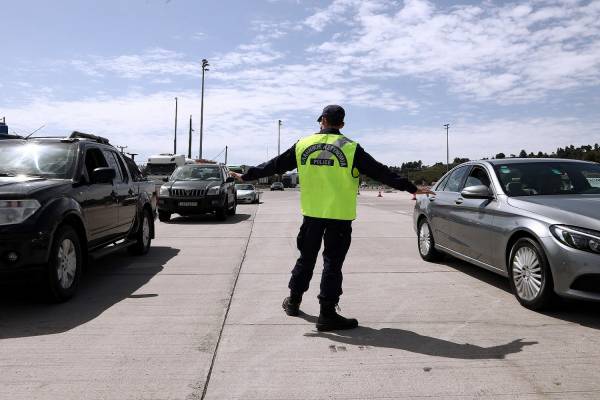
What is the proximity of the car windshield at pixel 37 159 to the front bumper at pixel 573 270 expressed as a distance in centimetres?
493

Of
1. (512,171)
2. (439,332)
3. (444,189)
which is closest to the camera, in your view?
(439,332)

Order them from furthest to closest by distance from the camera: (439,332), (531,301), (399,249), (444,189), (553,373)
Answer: (399,249) → (444,189) → (531,301) → (439,332) → (553,373)

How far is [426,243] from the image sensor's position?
7727 mm

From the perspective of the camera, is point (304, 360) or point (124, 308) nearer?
point (304, 360)

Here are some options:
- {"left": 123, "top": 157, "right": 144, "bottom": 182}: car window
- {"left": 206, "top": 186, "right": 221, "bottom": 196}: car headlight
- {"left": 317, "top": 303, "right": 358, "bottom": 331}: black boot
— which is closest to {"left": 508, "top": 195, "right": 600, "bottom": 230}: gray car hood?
{"left": 317, "top": 303, "right": 358, "bottom": 331}: black boot

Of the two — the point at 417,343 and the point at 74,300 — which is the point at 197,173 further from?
the point at 417,343

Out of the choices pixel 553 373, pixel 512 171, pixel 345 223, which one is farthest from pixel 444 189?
pixel 553 373

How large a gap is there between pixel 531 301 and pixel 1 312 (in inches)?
193

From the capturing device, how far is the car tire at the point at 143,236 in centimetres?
811

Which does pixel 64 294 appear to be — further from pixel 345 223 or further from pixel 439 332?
pixel 439 332

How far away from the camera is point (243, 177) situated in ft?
16.1

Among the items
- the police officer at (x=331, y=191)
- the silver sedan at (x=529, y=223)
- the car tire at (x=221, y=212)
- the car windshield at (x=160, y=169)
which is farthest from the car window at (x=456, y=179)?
the car windshield at (x=160, y=169)

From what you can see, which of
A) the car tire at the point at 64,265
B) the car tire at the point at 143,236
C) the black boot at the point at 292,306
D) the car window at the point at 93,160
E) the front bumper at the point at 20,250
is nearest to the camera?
the front bumper at the point at 20,250

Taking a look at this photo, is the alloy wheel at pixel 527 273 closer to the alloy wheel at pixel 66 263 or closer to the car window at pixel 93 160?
the alloy wheel at pixel 66 263
